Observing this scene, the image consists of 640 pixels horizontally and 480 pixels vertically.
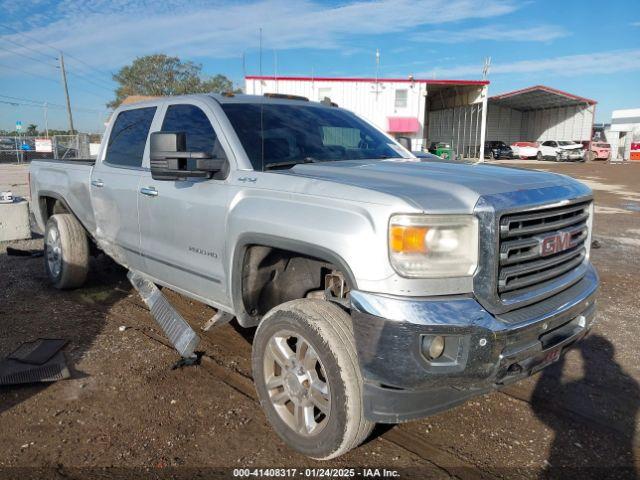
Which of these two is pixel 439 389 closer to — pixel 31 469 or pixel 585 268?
pixel 585 268

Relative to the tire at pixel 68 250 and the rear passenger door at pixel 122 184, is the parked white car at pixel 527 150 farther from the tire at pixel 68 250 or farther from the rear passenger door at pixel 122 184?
the rear passenger door at pixel 122 184

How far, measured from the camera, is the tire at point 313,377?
8.43ft

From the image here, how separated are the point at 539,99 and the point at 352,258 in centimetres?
5364

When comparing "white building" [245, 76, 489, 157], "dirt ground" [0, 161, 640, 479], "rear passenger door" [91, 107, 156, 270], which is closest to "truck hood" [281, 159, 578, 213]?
"dirt ground" [0, 161, 640, 479]

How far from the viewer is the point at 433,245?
2.43 m

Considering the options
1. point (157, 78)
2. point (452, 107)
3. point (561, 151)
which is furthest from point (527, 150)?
point (157, 78)

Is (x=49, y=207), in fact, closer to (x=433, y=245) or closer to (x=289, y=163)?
(x=289, y=163)

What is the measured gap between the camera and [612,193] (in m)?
17.3

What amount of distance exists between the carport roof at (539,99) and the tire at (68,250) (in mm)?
46783

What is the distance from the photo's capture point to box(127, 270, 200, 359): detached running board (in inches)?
150

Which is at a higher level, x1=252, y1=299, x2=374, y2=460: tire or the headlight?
the headlight

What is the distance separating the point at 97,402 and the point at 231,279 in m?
1.26

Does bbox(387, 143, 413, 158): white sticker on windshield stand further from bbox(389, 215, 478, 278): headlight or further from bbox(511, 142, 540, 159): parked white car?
bbox(511, 142, 540, 159): parked white car

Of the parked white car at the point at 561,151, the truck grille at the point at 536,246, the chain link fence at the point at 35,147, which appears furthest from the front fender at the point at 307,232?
the parked white car at the point at 561,151
